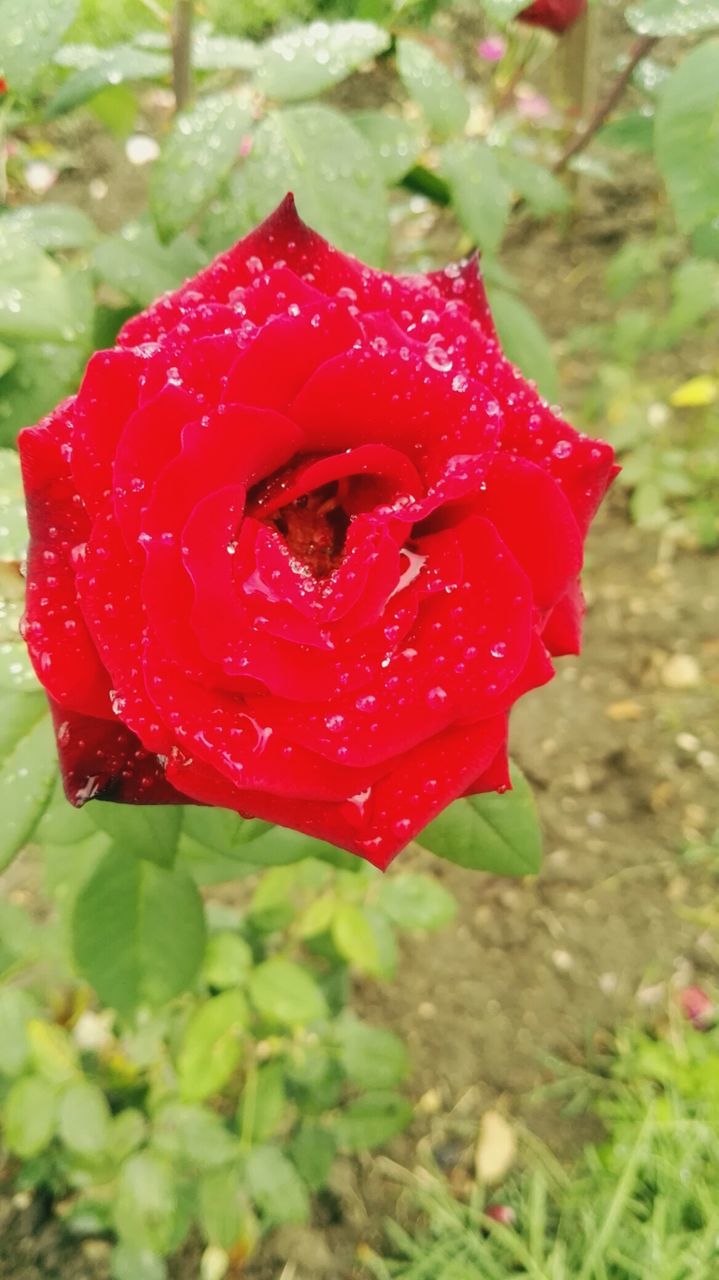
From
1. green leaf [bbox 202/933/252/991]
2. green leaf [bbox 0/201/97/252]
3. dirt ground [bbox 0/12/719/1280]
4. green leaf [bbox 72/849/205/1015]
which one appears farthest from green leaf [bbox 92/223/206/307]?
dirt ground [bbox 0/12/719/1280]

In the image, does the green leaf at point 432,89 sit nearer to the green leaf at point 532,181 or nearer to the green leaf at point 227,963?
the green leaf at point 532,181

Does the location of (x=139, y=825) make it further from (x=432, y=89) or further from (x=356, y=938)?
(x=432, y=89)

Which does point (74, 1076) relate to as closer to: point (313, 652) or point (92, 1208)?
point (92, 1208)

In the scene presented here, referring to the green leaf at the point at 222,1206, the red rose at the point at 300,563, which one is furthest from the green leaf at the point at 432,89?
the green leaf at the point at 222,1206

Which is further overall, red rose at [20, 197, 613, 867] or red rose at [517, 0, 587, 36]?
red rose at [517, 0, 587, 36]

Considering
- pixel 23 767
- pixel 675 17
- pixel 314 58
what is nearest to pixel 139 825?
pixel 23 767

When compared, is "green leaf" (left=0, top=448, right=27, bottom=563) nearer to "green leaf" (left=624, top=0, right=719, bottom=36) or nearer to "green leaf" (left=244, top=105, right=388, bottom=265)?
"green leaf" (left=244, top=105, right=388, bottom=265)

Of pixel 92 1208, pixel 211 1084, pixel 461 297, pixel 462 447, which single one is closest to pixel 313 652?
pixel 462 447
